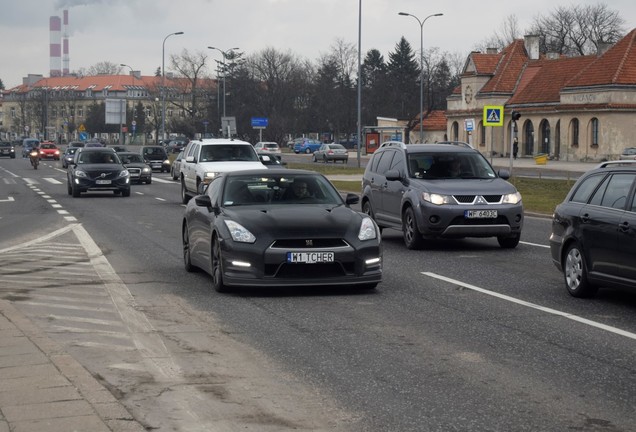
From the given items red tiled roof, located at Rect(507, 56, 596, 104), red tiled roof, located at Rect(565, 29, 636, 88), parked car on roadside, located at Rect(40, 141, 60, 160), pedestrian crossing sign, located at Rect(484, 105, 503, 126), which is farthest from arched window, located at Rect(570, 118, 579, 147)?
parked car on roadside, located at Rect(40, 141, 60, 160)

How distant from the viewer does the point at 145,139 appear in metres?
193

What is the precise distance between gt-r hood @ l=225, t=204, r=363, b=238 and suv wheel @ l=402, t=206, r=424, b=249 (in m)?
4.89

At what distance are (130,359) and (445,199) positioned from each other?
31.7ft

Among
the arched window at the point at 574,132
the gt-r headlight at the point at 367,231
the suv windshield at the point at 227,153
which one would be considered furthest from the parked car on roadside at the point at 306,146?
the gt-r headlight at the point at 367,231

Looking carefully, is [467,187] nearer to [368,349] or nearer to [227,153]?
[368,349]

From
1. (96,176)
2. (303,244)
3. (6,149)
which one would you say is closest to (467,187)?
(303,244)

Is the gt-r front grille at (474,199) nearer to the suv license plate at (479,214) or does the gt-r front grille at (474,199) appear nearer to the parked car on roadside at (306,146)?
the suv license plate at (479,214)

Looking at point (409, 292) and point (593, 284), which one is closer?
point (593, 284)

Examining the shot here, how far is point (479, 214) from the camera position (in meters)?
17.4

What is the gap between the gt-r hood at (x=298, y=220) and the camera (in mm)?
12125

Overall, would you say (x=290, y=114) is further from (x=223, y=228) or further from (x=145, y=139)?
(x=223, y=228)

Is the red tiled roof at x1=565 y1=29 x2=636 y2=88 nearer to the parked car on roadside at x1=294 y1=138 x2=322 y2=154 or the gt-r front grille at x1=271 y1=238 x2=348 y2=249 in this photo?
the parked car on roadside at x1=294 y1=138 x2=322 y2=154

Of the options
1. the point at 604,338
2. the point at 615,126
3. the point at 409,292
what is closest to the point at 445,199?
the point at 409,292

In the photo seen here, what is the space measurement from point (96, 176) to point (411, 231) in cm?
2029
